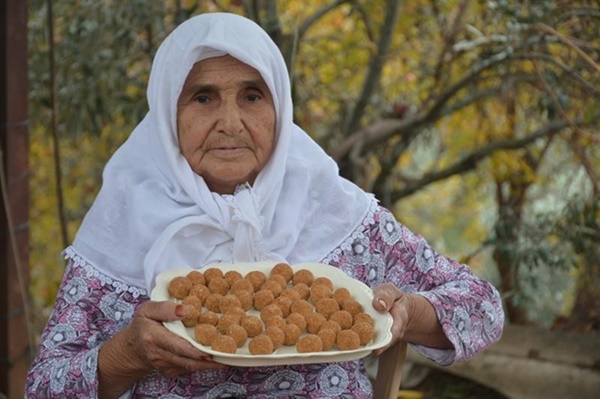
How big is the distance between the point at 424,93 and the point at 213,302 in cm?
326

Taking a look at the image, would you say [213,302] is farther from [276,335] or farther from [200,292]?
[276,335]

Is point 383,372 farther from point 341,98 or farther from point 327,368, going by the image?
point 341,98

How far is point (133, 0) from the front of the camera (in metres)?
3.89

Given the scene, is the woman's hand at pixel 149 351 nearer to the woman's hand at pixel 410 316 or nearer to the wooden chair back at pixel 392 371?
the woman's hand at pixel 410 316

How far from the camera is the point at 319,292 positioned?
6.95ft

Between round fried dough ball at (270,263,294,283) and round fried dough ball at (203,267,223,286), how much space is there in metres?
0.11

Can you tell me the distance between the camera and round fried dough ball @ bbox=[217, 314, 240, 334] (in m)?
1.99

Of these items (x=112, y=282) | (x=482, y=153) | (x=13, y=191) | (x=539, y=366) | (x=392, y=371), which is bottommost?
(x=539, y=366)

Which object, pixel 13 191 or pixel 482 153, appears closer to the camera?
pixel 13 191

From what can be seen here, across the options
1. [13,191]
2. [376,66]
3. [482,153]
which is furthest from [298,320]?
[482,153]

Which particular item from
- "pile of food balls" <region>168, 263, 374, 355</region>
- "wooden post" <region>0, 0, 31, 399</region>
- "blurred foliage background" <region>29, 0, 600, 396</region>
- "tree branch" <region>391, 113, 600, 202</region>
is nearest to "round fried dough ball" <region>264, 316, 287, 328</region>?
"pile of food balls" <region>168, 263, 374, 355</region>

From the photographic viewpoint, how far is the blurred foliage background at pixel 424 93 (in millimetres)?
3906

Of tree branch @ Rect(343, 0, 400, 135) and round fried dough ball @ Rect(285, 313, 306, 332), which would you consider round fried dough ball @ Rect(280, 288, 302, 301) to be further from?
tree branch @ Rect(343, 0, 400, 135)

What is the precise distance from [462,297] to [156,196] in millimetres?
Result: 682
